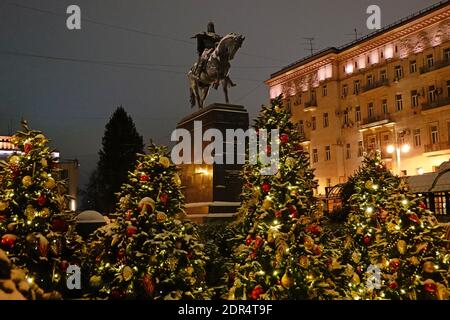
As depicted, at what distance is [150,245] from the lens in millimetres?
5945

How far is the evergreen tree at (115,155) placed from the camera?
44.5 m

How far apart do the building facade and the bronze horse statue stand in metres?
16.3

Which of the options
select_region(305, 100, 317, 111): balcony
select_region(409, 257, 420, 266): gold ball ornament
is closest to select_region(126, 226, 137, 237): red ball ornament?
select_region(409, 257, 420, 266): gold ball ornament

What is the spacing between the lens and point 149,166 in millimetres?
6680

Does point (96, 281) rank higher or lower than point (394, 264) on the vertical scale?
lower

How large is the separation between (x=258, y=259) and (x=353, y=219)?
203 inches

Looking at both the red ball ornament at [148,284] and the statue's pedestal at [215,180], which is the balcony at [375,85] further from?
the red ball ornament at [148,284]

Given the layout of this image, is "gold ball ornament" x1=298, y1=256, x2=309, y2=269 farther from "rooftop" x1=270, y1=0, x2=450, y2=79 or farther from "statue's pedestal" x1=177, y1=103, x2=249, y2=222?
"rooftop" x1=270, y1=0, x2=450, y2=79

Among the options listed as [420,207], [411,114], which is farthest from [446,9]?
[420,207]

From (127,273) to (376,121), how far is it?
112 feet

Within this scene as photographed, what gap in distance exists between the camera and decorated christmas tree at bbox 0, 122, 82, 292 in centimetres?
660

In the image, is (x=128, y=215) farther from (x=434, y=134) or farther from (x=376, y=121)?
(x=376, y=121)

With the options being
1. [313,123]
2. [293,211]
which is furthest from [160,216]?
[313,123]

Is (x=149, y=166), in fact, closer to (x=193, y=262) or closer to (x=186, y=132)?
(x=193, y=262)
